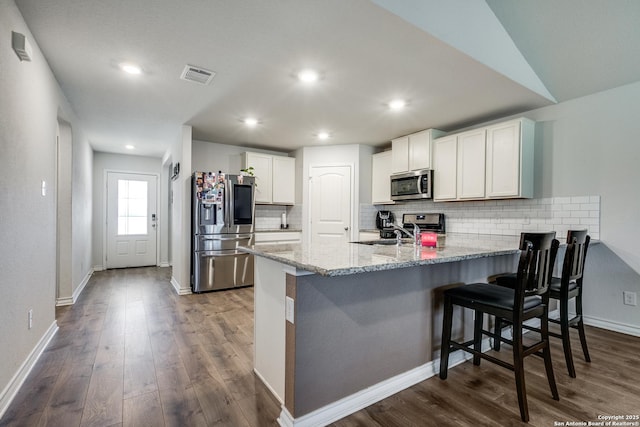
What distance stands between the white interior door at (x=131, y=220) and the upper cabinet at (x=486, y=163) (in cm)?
567

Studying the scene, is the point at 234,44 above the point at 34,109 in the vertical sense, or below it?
above

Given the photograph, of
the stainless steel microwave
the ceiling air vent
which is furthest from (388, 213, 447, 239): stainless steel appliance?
the ceiling air vent

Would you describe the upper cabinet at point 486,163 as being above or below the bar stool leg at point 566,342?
above

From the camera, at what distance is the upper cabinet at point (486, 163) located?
3316mm

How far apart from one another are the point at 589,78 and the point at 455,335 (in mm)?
2762

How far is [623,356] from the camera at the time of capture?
244 centimetres

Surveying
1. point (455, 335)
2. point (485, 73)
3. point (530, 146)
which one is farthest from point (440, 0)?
point (455, 335)

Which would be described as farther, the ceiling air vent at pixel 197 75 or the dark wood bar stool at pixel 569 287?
the ceiling air vent at pixel 197 75

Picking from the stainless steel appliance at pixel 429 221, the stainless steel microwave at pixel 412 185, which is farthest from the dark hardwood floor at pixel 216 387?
the stainless steel microwave at pixel 412 185

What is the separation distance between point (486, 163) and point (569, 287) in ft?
5.47

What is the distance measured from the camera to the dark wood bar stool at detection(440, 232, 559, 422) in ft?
5.56

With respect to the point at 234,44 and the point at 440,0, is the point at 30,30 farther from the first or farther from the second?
the point at 440,0

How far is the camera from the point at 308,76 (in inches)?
107

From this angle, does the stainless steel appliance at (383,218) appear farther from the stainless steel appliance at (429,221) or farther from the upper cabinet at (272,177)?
the upper cabinet at (272,177)
